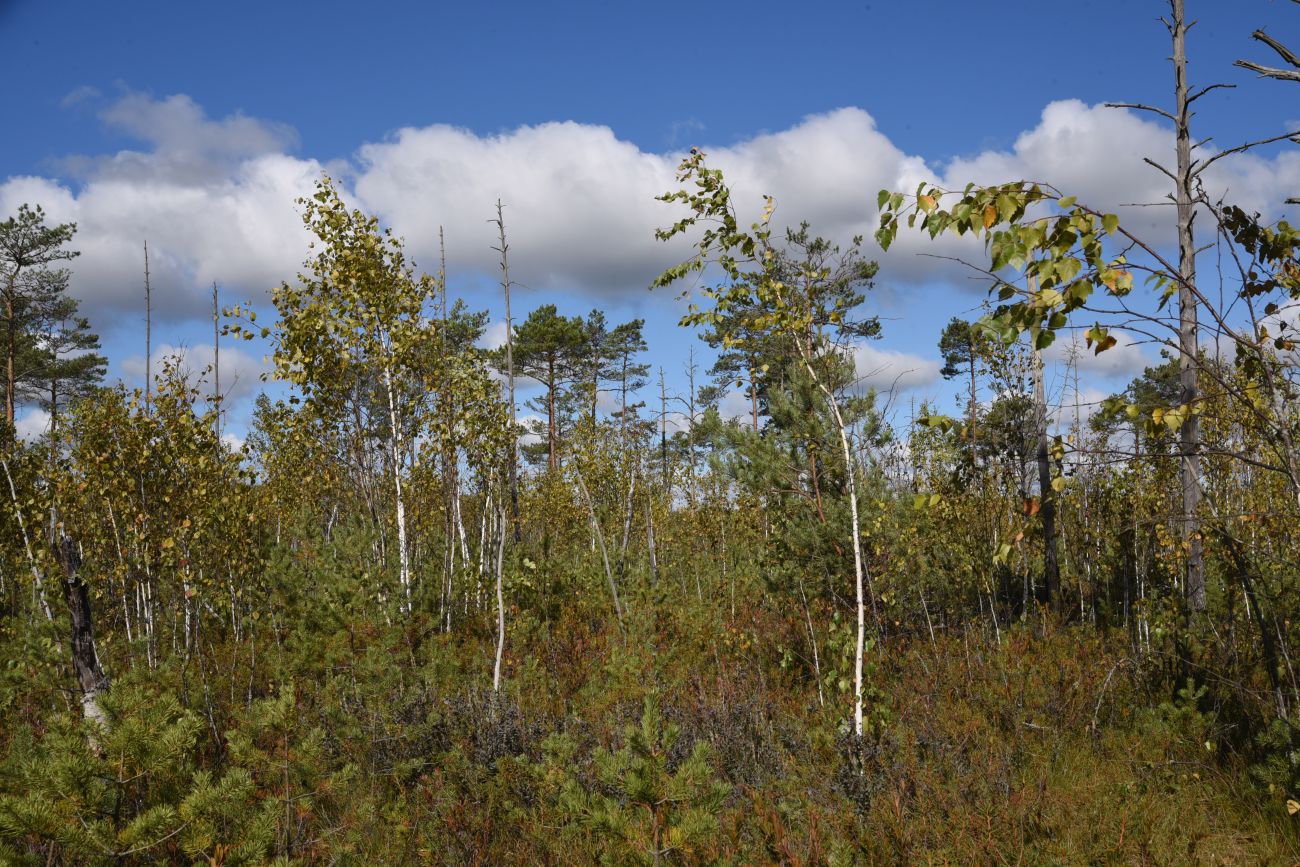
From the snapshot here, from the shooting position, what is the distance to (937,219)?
225 cm

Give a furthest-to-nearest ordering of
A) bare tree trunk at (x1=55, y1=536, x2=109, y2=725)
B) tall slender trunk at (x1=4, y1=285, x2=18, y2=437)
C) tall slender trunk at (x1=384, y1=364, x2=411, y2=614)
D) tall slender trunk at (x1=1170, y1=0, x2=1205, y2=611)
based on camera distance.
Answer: tall slender trunk at (x1=4, y1=285, x2=18, y2=437) < tall slender trunk at (x1=384, y1=364, x2=411, y2=614) < tall slender trunk at (x1=1170, y1=0, x2=1205, y2=611) < bare tree trunk at (x1=55, y1=536, x2=109, y2=725)

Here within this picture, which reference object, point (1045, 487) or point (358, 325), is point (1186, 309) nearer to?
point (1045, 487)

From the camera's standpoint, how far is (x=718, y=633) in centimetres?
850

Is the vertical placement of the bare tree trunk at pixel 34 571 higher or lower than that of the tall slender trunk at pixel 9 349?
lower

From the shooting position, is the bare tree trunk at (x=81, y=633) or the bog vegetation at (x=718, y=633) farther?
the bare tree trunk at (x=81, y=633)

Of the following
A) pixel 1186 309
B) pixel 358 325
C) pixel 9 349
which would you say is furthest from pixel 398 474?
pixel 9 349

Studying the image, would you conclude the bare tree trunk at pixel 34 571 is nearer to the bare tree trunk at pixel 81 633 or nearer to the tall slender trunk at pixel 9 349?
the bare tree trunk at pixel 81 633

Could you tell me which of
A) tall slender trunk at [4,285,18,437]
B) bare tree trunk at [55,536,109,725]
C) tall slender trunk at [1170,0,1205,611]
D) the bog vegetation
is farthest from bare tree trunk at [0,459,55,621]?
tall slender trunk at [4,285,18,437]

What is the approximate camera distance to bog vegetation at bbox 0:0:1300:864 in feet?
10.4

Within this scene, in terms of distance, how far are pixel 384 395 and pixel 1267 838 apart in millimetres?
9133

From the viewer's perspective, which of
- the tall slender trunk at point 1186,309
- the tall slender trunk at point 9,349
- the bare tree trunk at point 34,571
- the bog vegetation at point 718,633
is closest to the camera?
the bog vegetation at point 718,633

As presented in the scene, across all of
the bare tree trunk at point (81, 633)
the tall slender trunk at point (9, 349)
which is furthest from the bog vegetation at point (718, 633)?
the tall slender trunk at point (9, 349)

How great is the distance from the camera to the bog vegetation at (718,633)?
124 inches

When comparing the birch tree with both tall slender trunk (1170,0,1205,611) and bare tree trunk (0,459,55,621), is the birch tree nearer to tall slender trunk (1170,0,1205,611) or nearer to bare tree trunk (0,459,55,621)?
bare tree trunk (0,459,55,621)
